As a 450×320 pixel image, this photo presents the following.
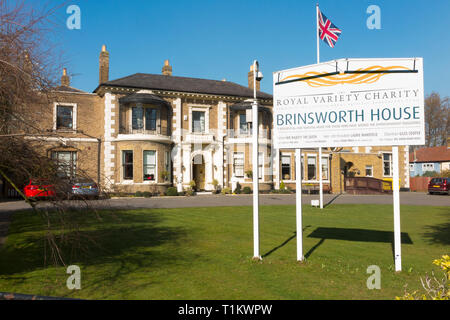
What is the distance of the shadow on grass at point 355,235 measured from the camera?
32.8 ft

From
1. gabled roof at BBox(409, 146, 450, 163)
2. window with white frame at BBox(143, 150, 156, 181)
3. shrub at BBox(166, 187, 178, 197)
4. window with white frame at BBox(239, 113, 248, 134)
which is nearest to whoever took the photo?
shrub at BBox(166, 187, 178, 197)

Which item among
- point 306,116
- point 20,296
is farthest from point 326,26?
point 20,296

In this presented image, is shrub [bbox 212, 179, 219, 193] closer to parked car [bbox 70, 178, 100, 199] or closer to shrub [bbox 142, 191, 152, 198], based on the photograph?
shrub [bbox 142, 191, 152, 198]

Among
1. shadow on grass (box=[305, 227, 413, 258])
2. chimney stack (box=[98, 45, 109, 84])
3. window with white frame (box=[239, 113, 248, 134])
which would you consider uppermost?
chimney stack (box=[98, 45, 109, 84])

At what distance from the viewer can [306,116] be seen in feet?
25.8

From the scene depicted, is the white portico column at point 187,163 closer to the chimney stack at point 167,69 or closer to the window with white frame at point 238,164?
the window with white frame at point 238,164

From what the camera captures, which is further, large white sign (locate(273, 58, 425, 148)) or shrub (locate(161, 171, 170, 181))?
shrub (locate(161, 171, 170, 181))

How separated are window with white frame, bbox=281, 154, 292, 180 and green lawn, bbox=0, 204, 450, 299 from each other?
21444mm

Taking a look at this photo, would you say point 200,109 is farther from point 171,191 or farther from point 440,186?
point 440,186

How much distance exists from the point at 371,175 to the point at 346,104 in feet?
113

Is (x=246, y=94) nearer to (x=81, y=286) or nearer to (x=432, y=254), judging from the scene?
(x=432, y=254)

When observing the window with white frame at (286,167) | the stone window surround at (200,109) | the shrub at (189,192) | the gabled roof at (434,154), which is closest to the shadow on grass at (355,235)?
the shrub at (189,192)

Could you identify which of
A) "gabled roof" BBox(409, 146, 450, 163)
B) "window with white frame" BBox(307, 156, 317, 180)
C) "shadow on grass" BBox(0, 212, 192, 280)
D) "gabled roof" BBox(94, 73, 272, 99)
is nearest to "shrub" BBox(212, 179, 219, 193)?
"gabled roof" BBox(94, 73, 272, 99)

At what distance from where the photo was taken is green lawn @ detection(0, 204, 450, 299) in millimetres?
5672
